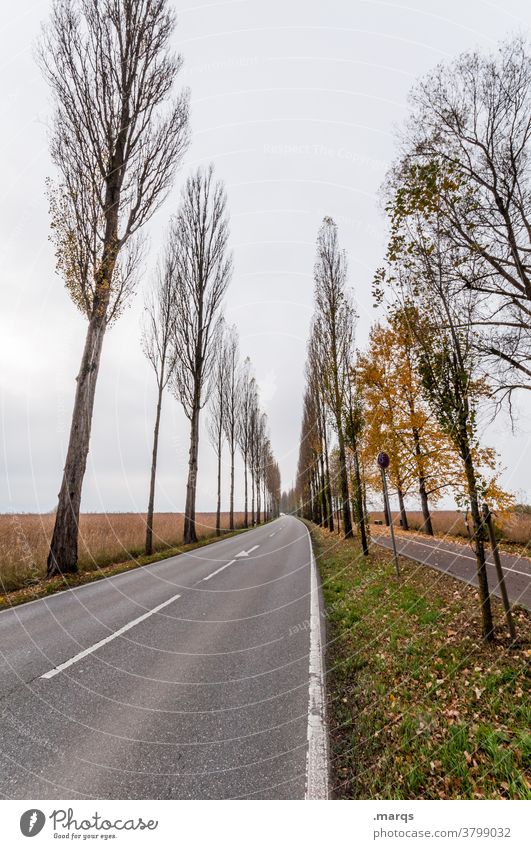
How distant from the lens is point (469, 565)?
9.09 meters

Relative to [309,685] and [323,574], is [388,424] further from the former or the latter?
[309,685]

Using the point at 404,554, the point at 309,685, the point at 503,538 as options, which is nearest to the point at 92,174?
the point at 309,685

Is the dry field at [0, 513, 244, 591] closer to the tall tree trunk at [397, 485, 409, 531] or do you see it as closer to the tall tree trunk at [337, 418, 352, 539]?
the tall tree trunk at [337, 418, 352, 539]

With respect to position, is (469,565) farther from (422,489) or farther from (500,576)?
(422,489)

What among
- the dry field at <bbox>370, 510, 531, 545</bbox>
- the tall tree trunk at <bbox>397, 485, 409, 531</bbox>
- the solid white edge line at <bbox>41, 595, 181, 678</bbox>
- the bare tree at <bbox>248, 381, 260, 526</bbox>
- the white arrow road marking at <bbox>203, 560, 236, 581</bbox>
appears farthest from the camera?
the bare tree at <bbox>248, 381, 260, 526</bbox>

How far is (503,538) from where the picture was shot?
13.1m

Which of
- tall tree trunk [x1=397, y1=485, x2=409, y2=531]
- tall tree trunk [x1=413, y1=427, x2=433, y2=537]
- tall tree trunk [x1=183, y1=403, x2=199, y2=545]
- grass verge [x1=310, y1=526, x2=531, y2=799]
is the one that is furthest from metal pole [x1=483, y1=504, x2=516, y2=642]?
tall tree trunk [x1=183, y1=403, x2=199, y2=545]

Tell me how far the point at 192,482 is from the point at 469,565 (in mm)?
13432

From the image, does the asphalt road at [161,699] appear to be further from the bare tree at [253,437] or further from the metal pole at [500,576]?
the bare tree at [253,437]

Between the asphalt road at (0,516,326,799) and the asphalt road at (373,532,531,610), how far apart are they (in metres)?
3.51

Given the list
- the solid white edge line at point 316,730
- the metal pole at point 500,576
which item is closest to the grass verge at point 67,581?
the solid white edge line at point 316,730

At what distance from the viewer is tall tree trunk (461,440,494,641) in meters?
4.26

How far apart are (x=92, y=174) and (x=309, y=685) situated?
44.6ft

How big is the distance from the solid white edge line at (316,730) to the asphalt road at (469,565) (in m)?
3.22
